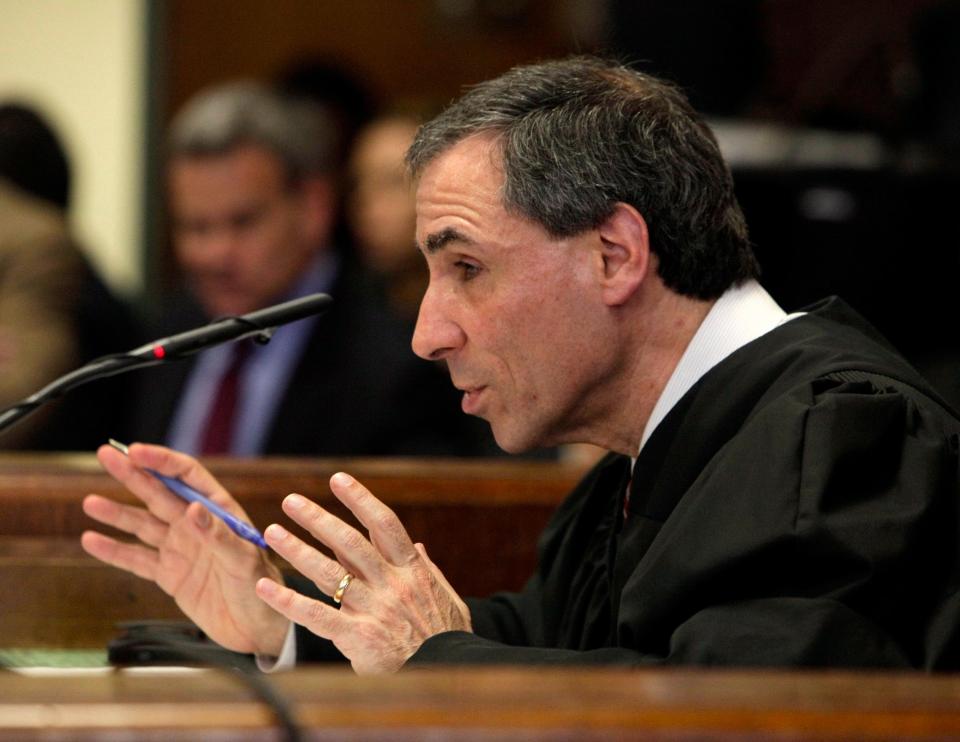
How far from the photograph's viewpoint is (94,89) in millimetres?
5984

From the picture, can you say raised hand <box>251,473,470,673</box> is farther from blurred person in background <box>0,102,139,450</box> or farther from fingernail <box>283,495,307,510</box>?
blurred person in background <box>0,102,139,450</box>

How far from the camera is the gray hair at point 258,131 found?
12.5 feet

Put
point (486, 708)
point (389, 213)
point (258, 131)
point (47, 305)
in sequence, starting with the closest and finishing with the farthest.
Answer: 1. point (486, 708)
2. point (47, 305)
3. point (258, 131)
4. point (389, 213)

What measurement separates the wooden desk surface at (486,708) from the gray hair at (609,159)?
2.91 feet

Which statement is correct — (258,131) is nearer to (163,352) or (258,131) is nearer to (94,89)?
(163,352)

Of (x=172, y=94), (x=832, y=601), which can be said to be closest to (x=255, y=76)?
(x=172, y=94)

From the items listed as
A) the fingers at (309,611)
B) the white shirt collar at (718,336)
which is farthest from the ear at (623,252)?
the fingers at (309,611)

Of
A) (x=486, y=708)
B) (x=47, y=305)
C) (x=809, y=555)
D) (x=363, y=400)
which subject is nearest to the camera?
(x=486, y=708)

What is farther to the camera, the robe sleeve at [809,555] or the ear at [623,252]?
the ear at [623,252]

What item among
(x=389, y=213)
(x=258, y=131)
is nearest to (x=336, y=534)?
(x=258, y=131)

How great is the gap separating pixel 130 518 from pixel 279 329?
1.65 m

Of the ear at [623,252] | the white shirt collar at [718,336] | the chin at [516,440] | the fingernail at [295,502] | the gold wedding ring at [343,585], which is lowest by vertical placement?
the gold wedding ring at [343,585]

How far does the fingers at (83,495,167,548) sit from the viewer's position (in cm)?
209

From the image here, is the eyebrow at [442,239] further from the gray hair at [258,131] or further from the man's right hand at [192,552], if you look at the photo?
the gray hair at [258,131]
